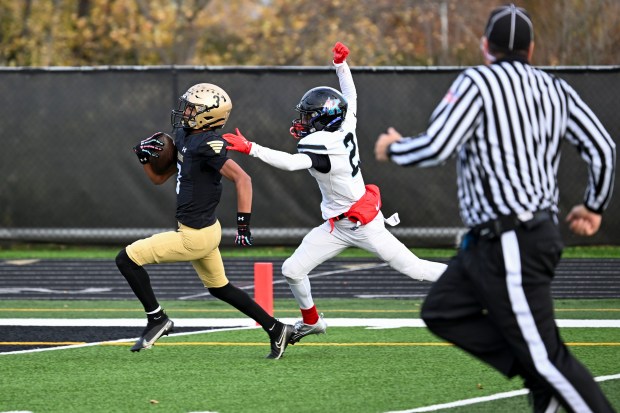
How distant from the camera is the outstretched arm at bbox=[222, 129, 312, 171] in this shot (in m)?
7.66

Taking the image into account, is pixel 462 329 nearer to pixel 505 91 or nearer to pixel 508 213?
pixel 508 213

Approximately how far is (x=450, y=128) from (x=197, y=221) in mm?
3419

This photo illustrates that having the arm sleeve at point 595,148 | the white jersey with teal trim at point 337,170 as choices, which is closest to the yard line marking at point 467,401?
the arm sleeve at point 595,148

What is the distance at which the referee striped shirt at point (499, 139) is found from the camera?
5.21 metres

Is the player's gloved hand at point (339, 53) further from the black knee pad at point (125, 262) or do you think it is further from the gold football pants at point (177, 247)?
the black knee pad at point (125, 262)

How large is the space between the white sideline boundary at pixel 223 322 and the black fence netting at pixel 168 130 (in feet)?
18.1

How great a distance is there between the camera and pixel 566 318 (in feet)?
34.6

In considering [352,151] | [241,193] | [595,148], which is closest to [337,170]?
[352,151]

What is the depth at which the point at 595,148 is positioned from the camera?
17.9ft

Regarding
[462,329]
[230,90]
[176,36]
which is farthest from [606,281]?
[176,36]

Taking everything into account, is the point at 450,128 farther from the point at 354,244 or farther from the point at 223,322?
the point at 223,322

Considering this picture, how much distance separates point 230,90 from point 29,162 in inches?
113

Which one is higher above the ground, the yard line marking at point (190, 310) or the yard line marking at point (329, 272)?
the yard line marking at point (190, 310)

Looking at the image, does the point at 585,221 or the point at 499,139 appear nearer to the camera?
the point at 499,139
